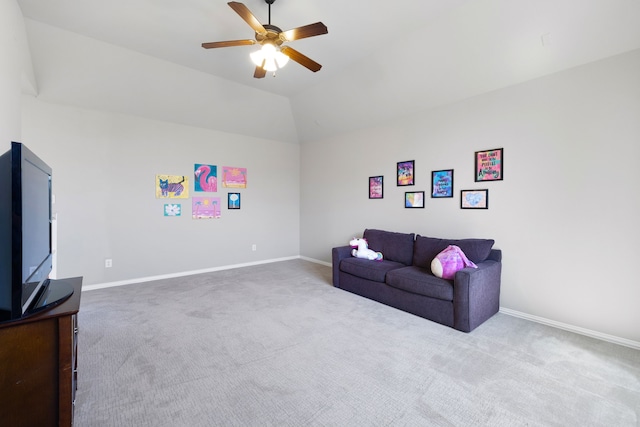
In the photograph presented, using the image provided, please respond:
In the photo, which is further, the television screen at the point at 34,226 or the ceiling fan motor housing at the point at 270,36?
the ceiling fan motor housing at the point at 270,36

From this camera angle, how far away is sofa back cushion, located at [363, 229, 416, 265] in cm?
388

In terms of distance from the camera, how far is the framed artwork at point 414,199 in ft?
13.3

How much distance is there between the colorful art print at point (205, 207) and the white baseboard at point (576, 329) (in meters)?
4.71

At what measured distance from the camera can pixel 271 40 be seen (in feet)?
7.93

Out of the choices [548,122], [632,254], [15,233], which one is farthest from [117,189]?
[632,254]

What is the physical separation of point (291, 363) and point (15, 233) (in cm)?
187

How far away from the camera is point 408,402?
1760mm

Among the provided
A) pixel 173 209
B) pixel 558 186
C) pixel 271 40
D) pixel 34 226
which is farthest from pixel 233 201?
pixel 558 186

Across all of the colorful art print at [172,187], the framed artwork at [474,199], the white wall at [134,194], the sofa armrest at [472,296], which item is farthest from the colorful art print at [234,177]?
the sofa armrest at [472,296]

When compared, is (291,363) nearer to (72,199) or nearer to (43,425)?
(43,425)

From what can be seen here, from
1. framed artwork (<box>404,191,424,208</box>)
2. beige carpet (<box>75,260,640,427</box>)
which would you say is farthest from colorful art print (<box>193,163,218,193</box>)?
framed artwork (<box>404,191,424,208</box>)

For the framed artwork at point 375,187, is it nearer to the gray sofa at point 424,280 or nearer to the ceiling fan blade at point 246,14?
the gray sofa at point 424,280

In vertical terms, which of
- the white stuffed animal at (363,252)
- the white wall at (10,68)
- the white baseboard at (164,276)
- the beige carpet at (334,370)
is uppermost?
the white wall at (10,68)

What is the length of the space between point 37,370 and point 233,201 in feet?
14.1
